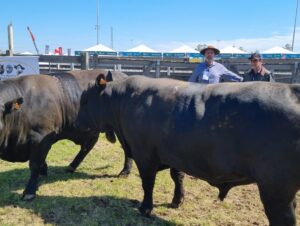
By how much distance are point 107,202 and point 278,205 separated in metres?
2.52

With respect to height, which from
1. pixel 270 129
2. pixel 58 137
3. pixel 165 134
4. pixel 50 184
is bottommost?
pixel 50 184

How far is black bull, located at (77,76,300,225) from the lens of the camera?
3176 millimetres

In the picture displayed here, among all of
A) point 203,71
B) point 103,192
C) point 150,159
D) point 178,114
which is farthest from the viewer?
point 203,71

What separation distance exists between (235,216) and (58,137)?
2.81 metres

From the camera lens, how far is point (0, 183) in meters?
5.80

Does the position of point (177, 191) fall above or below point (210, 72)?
below

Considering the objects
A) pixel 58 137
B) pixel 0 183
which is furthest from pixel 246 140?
pixel 0 183

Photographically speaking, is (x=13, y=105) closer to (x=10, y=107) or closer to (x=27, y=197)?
(x=10, y=107)

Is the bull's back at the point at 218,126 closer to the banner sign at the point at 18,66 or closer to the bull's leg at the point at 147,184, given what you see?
the bull's leg at the point at 147,184

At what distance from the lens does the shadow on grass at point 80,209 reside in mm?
4551

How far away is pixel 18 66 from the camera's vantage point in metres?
10.3

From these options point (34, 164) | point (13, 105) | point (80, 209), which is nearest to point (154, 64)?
point (34, 164)

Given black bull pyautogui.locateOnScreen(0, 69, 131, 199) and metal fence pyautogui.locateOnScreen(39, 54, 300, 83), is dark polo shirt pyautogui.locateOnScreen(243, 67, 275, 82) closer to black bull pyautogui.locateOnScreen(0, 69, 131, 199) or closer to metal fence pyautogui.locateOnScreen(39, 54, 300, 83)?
black bull pyautogui.locateOnScreen(0, 69, 131, 199)

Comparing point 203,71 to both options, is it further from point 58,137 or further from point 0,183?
point 0,183
